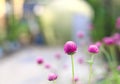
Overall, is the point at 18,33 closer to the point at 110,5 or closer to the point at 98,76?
the point at 110,5

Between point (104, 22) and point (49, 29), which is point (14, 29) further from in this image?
point (104, 22)

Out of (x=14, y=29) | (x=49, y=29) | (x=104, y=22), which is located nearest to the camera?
(x=104, y=22)

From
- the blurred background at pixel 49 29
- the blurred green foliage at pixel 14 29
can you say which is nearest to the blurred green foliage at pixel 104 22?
the blurred background at pixel 49 29

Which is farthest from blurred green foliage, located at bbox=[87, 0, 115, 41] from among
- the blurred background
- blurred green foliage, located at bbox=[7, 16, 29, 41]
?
blurred green foliage, located at bbox=[7, 16, 29, 41]

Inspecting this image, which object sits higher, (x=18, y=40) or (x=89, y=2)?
(x=89, y=2)

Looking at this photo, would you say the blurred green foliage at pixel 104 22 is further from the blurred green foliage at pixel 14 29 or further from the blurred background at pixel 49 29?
the blurred green foliage at pixel 14 29

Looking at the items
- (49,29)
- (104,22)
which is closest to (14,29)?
(49,29)

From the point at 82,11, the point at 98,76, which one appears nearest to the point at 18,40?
the point at 82,11

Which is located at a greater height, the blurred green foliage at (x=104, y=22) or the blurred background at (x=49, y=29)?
the blurred green foliage at (x=104, y=22)
